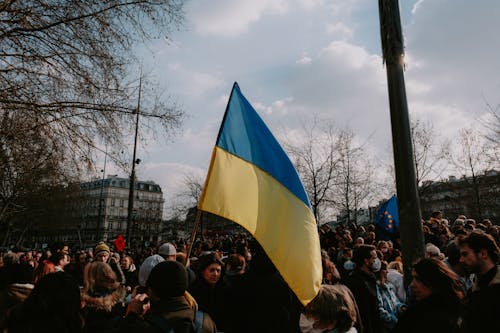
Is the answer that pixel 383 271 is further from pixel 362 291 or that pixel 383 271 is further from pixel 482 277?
pixel 482 277

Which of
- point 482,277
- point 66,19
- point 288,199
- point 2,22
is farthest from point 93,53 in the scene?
point 482,277

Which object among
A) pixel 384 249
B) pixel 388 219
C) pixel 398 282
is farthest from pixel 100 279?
→ pixel 388 219

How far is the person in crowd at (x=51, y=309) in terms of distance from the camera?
2.52m

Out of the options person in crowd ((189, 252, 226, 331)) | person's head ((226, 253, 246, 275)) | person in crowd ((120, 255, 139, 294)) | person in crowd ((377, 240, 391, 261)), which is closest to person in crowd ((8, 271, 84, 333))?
person in crowd ((189, 252, 226, 331))

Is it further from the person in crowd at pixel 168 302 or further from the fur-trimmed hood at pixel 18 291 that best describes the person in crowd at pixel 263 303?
the fur-trimmed hood at pixel 18 291

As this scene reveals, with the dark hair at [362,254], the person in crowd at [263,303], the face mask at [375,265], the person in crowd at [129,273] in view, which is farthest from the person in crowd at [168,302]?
the person in crowd at [129,273]

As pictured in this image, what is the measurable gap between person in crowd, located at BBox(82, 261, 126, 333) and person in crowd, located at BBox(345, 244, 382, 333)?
8.89 ft

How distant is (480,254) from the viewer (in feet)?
11.8

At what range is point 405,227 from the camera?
4.58m

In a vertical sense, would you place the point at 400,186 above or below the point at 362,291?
above

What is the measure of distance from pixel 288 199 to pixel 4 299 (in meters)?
2.50

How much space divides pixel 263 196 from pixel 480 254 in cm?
207

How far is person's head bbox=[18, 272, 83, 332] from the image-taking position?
99.1 inches

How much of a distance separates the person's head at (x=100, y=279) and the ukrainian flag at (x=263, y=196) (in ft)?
3.29
